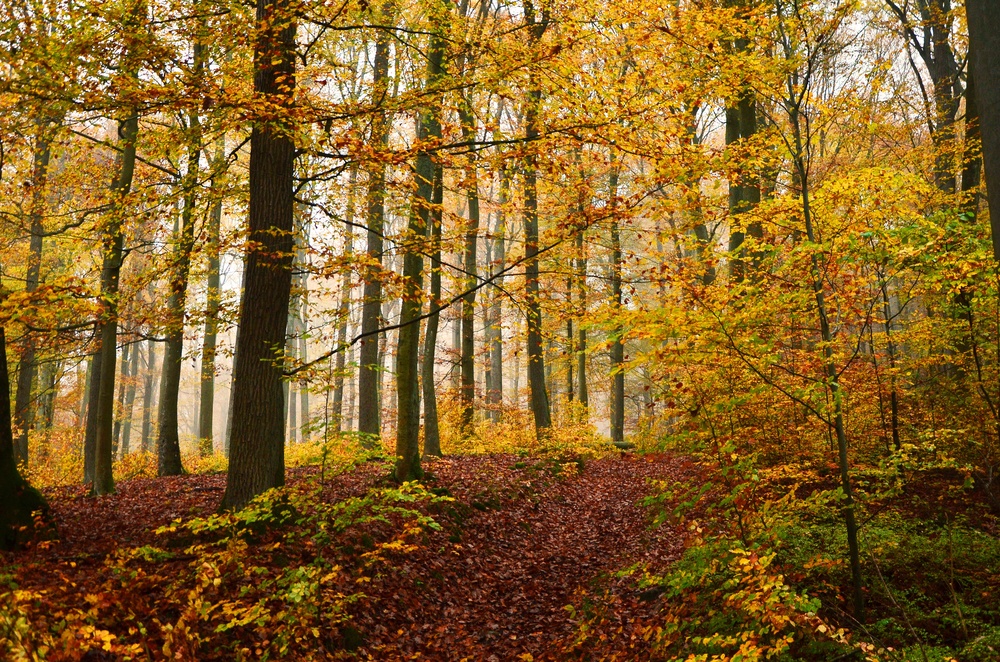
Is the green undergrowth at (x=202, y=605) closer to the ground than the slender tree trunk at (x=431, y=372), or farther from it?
closer to the ground

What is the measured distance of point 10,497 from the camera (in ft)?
20.5

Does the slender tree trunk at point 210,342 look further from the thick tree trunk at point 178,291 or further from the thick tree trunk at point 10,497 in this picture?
the thick tree trunk at point 10,497

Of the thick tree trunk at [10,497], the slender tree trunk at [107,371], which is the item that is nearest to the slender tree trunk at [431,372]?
the slender tree trunk at [107,371]

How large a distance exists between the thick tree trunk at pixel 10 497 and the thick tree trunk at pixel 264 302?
1888 mm

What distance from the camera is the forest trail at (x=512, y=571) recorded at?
19.9 feet

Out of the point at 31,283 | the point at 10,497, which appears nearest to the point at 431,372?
the point at 10,497

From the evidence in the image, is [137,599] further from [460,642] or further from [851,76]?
[851,76]

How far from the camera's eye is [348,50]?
15141mm

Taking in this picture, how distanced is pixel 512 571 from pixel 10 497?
5.85 meters

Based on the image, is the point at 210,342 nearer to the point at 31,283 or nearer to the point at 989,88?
the point at 31,283

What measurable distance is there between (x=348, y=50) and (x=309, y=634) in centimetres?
1400

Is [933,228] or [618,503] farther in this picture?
[618,503]

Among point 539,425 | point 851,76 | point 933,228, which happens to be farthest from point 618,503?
point 851,76

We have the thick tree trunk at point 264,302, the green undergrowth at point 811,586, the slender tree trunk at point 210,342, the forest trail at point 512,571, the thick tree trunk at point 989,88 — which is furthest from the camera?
the slender tree trunk at point 210,342
